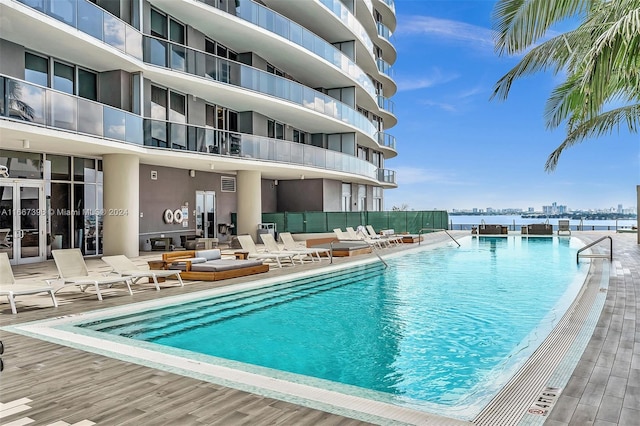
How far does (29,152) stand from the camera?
561 inches

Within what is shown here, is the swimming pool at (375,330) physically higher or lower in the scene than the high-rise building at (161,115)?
lower

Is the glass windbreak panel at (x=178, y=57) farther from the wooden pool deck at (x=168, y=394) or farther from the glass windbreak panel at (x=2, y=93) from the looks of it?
the wooden pool deck at (x=168, y=394)

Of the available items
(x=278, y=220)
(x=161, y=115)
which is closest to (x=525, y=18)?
(x=161, y=115)

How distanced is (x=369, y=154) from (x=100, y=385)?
1314 inches

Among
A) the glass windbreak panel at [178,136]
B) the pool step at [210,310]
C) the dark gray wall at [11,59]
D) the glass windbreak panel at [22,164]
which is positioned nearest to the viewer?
the pool step at [210,310]

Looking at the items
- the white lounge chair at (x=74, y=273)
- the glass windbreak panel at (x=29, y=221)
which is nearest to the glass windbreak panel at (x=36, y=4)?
the glass windbreak panel at (x=29, y=221)

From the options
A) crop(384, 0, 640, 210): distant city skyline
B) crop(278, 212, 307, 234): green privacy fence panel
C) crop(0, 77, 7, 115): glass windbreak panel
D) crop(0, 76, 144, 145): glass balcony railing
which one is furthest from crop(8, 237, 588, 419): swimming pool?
crop(384, 0, 640, 210): distant city skyline

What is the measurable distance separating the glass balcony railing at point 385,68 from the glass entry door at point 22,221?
93.3 ft

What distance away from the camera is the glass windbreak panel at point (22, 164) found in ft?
44.5

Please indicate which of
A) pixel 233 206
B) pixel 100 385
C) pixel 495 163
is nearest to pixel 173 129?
pixel 233 206

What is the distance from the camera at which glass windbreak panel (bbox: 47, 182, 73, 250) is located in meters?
14.9

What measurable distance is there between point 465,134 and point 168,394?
80453 millimetres

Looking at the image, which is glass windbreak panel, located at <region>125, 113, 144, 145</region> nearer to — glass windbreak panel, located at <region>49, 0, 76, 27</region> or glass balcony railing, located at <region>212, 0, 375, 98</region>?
glass windbreak panel, located at <region>49, 0, 76, 27</region>

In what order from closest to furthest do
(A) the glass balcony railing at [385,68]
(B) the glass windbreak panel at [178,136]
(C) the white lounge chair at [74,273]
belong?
(C) the white lounge chair at [74,273] < (B) the glass windbreak panel at [178,136] < (A) the glass balcony railing at [385,68]
